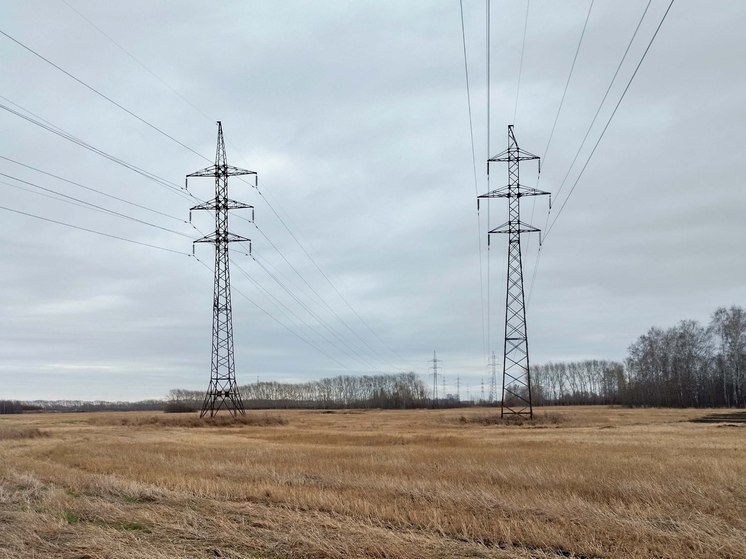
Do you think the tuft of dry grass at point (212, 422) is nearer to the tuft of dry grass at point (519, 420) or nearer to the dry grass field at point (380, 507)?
the tuft of dry grass at point (519, 420)

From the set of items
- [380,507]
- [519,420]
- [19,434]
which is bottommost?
[519,420]

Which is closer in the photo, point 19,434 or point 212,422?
point 19,434

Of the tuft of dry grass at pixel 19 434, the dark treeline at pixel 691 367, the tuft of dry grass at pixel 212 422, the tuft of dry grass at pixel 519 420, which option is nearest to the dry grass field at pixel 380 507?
the tuft of dry grass at pixel 19 434

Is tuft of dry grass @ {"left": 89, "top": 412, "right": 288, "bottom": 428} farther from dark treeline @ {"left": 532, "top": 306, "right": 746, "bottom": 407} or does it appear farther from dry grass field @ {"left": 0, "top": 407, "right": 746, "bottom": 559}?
dark treeline @ {"left": 532, "top": 306, "right": 746, "bottom": 407}

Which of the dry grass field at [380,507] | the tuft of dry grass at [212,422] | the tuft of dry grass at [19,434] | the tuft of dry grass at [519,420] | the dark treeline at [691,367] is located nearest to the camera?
the dry grass field at [380,507]

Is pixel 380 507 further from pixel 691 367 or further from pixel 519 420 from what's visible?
pixel 691 367

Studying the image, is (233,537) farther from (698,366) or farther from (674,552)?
(698,366)

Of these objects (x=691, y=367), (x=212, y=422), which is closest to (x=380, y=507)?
(x=212, y=422)

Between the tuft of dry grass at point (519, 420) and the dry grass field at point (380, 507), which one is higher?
the dry grass field at point (380, 507)

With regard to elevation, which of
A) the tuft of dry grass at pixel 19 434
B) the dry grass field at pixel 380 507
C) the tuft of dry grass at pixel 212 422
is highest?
the dry grass field at pixel 380 507

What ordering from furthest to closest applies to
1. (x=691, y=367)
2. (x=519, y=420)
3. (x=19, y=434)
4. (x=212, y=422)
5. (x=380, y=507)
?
(x=691, y=367) < (x=212, y=422) < (x=519, y=420) < (x=19, y=434) < (x=380, y=507)

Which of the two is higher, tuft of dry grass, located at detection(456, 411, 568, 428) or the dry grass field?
the dry grass field

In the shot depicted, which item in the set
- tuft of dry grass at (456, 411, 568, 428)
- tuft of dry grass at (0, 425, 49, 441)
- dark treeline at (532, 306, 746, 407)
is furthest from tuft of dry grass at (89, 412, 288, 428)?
dark treeline at (532, 306, 746, 407)

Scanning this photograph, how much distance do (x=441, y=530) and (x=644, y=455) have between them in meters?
19.5
